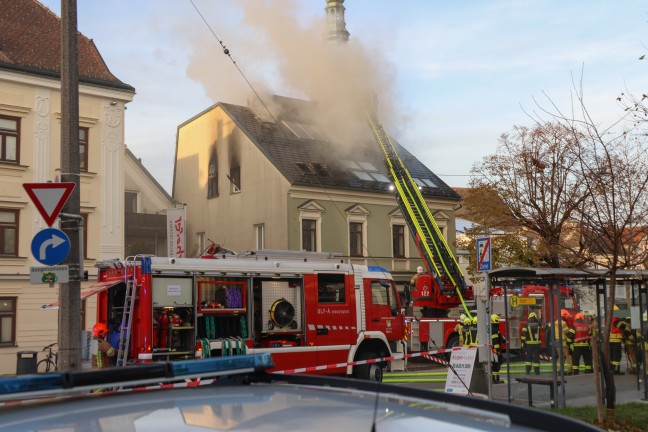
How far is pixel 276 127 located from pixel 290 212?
6.08m

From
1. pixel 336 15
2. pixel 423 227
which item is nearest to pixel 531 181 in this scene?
pixel 423 227

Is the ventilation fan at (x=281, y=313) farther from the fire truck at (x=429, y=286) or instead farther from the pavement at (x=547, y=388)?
the fire truck at (x=429, y=286)

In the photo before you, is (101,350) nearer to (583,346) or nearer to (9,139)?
(583,346)

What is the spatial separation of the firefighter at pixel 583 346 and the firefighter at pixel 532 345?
370cm

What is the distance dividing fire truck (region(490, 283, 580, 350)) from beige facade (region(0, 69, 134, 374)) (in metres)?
13.2

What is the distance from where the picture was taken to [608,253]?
36.0ft

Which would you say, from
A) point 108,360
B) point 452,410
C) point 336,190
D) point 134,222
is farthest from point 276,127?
point 452,410

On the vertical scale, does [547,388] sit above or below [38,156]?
below

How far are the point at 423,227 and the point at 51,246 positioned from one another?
22.0 metres

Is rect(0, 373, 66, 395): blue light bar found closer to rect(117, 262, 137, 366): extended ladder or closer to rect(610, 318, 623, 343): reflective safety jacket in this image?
rect(117, 262, 137, 366): extended ladder

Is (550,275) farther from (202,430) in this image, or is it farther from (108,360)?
(202,430)

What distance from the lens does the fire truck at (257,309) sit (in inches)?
552

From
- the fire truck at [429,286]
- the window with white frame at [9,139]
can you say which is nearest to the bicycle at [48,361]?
the window with white frame at [9,139]

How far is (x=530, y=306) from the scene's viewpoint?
16281 mm
